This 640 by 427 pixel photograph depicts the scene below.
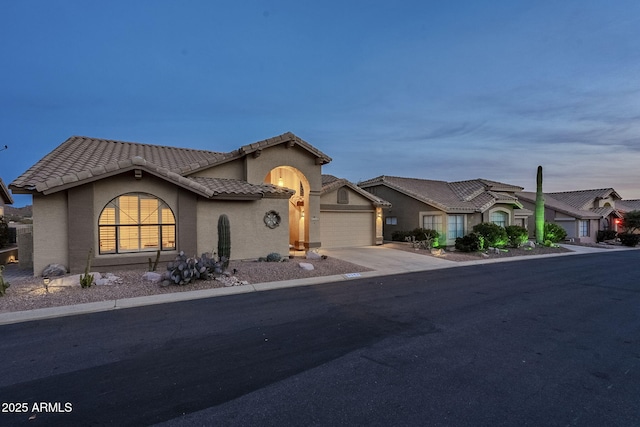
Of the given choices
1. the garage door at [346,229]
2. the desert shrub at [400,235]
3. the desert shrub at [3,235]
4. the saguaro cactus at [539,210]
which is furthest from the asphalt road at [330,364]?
the saguaro cactus at [539,210]

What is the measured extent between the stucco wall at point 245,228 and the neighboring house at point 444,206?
12302 millimetres

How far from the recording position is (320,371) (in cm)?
482

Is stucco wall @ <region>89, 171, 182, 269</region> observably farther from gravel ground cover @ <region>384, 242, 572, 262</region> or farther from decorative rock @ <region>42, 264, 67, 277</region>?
gravel ground cover @ <region>384, 242, 572, 262</region>

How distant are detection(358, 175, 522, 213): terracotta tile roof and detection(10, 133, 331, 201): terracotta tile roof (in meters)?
9.50

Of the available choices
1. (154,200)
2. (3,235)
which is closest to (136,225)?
(154,200)

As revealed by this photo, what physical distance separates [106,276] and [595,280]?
1817 centimetres

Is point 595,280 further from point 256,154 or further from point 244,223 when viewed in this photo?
point 256,154

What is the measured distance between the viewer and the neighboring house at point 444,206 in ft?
79.0

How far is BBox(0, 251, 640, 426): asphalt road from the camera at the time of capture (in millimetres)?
3803

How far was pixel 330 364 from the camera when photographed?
505cm

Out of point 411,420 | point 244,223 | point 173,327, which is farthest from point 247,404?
point 244,223

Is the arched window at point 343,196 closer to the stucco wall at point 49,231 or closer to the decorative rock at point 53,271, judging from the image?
the stucco wall at point 49,231

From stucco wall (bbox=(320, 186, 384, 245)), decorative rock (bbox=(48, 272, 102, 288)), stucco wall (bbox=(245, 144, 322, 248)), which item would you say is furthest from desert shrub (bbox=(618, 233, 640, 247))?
decorative rock (bbox=(48, 272, 102, 288))

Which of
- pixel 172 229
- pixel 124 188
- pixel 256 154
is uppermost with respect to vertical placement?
pixel 256 154
